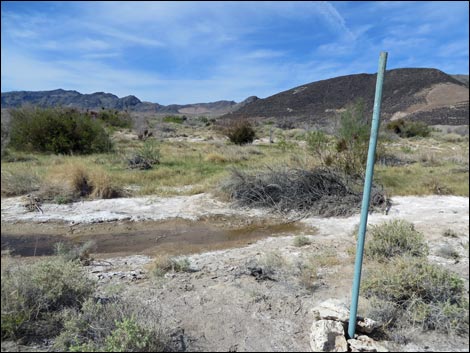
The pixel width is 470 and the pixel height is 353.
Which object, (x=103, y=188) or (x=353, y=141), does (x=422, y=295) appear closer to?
(x=353, y=141)

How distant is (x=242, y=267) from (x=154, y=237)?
2.56m

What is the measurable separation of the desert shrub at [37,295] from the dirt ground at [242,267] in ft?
1.73

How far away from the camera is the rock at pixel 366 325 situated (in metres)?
3.11

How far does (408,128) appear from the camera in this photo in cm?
2717

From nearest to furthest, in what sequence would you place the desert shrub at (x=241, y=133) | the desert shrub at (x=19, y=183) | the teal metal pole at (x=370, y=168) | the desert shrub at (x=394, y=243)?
the teal metal pole at (x=370, y=168)
the desert shrub at (x=394, y=243)
the desert shrub at (x=19, y=183)
the desert shrub at (x=241, y=133)

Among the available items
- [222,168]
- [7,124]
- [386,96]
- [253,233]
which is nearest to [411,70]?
[386,96]

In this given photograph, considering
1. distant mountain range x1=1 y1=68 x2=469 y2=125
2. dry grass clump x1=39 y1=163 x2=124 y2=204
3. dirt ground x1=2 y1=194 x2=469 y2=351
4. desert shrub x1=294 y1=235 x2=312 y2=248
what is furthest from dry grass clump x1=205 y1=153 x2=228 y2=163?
desert shrub x1=294 y1=235 x2=312 y2=248

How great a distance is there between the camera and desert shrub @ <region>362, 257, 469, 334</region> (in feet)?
10.8

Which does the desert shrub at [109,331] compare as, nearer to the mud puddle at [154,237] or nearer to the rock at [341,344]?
the rock at [341,344]

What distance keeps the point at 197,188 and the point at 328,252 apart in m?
5.17

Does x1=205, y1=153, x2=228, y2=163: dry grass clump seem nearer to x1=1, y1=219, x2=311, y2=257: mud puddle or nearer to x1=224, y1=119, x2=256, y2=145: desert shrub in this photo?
x1=1, y1=219, x2=311, y2=257: mud puddle

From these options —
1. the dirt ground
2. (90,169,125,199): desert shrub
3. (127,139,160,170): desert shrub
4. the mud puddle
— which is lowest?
the mud puddle

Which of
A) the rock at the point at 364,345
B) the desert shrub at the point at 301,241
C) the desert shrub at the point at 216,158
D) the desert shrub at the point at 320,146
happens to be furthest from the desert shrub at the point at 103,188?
the rock at the point at 364,345

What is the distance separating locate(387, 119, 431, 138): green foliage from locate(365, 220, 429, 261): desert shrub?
23967 mm
